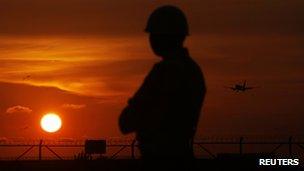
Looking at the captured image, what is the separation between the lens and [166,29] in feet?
19.2

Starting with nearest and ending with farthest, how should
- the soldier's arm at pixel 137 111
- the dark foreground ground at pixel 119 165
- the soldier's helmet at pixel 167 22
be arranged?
the soldier's arm at pixel 137 111 → the soldier's helmet at pixel 167 22 → the dark foreground ground at pixel 119 165

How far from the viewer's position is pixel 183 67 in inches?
228

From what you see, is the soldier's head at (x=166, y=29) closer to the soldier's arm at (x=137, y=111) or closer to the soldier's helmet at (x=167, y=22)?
the soldier's helmet at (x=167, y=22)

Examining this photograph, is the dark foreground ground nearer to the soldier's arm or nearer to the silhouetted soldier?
the silhouetted soldier

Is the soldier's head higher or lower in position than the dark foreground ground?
lower

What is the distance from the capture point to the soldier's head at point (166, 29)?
18.9 feet

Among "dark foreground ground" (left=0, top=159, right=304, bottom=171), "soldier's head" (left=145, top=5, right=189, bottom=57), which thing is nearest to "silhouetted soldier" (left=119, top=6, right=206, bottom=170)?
"soldier's head" (left=145, top=5, right=189, bottom=57)

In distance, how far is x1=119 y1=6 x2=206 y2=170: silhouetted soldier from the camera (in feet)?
18.5

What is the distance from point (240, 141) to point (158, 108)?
3609 cm

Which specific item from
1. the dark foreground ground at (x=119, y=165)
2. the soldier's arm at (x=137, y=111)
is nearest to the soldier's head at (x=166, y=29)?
the soldier's arm at (x=137, y=111)

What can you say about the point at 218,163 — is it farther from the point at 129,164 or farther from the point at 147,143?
the point at 147,143

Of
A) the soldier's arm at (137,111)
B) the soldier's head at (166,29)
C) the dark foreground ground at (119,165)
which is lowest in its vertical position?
the soldier's arm at (137,111)

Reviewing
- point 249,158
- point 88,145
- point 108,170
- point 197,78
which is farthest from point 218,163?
point 197,78

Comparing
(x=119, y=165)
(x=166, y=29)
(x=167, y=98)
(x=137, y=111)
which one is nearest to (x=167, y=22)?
(x=166, y=29)
